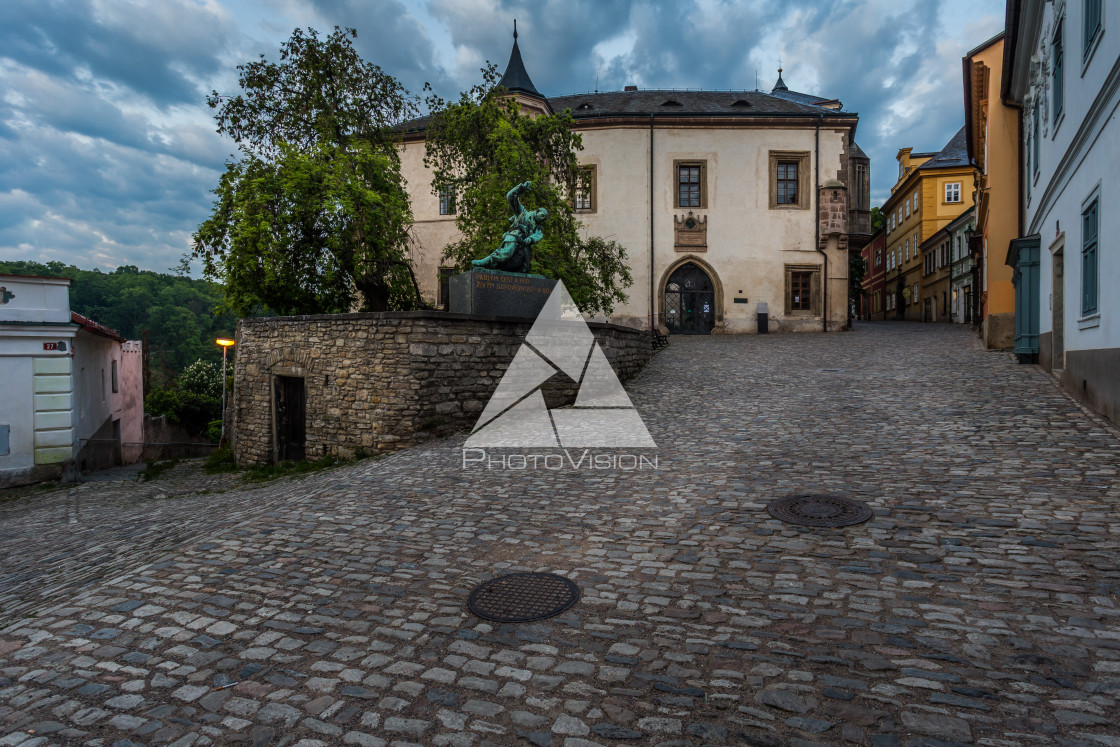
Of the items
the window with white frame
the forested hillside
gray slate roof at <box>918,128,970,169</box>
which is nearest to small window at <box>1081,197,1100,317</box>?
the window with white frame

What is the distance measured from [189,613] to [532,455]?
518 centimetres

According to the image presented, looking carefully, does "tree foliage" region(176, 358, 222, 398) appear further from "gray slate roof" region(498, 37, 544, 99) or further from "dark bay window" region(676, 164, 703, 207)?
"dark bay window" region(676, 164, 703, 207)

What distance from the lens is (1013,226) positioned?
1697 centimetres

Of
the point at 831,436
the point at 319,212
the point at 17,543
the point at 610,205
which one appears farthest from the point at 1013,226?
the point at 17,543

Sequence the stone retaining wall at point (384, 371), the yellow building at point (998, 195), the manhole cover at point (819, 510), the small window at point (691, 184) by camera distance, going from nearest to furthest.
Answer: the manhole cover at point (819, 510) < the stone retaining wall at point (384, 371) < the yellow building at point (998, 195) < the small window at point (691, 184)

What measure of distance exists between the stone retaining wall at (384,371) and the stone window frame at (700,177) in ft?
58.7

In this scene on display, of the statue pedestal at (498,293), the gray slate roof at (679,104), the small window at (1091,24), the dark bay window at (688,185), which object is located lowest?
the statue pedestal at (498,293)

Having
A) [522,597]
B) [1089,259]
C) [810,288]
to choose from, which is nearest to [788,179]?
[810,288]

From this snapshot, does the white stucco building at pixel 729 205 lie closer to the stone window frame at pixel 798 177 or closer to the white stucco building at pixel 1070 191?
the stone window frame at pixel 798 177

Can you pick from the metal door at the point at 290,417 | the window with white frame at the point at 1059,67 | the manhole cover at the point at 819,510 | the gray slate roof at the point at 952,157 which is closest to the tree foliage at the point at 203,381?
the metal door at the point at 290,417

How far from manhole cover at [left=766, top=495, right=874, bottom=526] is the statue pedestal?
6.91 m

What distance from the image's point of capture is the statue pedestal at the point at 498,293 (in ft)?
39.0

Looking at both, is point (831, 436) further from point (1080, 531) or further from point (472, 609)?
point (472, 609)

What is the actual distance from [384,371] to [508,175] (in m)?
9.21
